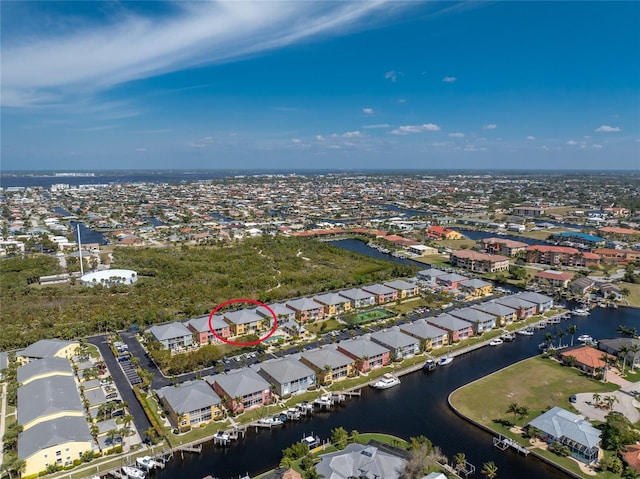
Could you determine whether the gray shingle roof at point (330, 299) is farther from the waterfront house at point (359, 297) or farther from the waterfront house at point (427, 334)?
the waterfront house at point (427, 334)

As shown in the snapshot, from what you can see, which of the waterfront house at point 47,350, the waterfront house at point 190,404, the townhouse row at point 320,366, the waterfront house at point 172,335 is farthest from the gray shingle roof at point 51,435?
the waterfront house at point 172,335

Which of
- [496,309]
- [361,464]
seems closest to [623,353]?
[496,309]

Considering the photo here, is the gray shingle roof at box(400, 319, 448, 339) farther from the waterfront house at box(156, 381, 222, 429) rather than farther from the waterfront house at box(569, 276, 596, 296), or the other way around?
the waterfront house at box(569, 276, 596, 296)

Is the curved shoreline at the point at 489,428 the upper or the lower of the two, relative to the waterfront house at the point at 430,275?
lower

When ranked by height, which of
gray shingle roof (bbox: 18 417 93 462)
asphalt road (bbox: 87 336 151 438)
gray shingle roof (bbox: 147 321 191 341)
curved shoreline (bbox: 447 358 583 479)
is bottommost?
curved shoreline (bbox: 447 358 583 479)

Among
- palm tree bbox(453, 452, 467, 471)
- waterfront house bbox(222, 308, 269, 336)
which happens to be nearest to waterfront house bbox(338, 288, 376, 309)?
waterfront house bbox(222, 308, 269, 336)
